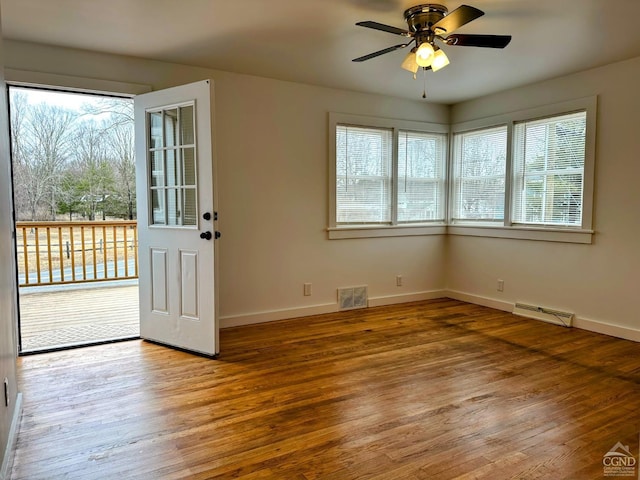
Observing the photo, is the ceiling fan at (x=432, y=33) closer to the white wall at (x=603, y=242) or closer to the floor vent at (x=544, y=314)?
the white wall at (x=603, y=242)

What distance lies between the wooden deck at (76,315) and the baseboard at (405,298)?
8.36 feet

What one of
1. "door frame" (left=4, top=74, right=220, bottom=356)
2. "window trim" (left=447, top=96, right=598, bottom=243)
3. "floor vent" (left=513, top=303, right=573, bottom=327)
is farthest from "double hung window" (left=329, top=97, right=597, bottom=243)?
"door frame" (left=4, top=74, right=220, bottom=356)

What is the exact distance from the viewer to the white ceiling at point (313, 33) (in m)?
2.64

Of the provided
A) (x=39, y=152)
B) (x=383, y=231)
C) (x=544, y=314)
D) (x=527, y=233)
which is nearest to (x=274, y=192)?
(x=383, y=231)

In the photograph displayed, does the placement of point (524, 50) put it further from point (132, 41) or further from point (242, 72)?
point (132, 41)

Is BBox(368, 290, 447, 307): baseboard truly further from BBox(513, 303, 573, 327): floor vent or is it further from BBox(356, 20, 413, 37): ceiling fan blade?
BBox(356, 20, 413, 37): ceiling fan blade

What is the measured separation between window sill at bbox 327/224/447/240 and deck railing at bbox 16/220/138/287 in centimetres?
334

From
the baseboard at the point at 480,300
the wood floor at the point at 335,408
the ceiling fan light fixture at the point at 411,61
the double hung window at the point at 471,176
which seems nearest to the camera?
the wood floor at the point at 335,408

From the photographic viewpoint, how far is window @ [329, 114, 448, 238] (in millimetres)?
4699

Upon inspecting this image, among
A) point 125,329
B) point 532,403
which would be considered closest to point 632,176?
point 532,403

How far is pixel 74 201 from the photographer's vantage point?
19.8ft

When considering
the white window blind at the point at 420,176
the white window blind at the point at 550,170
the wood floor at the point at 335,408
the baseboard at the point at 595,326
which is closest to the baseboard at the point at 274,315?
the wood floor at the point at 335,408

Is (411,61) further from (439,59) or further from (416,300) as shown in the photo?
(416,300)

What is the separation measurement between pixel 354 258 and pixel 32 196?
14.5 feet
